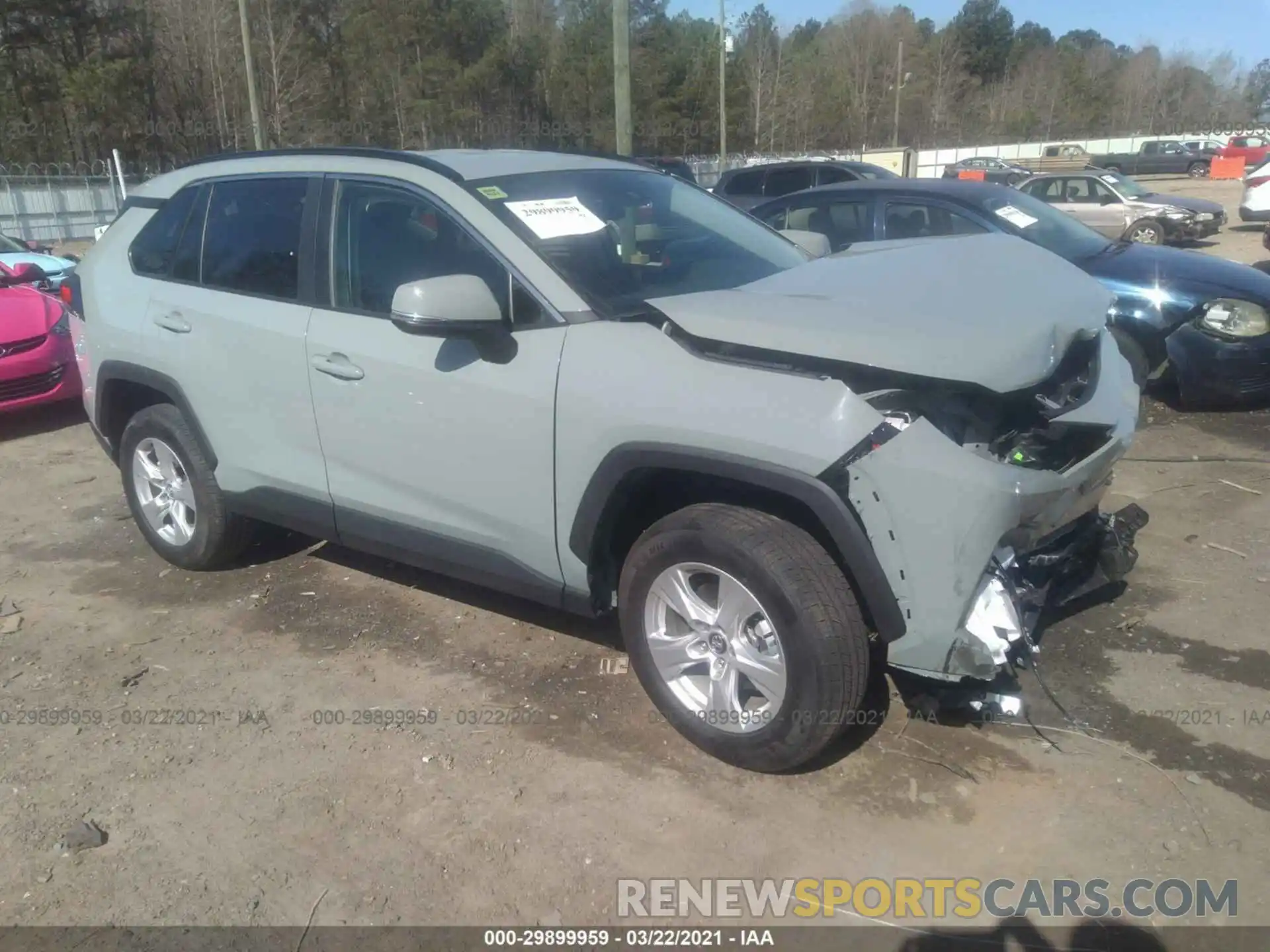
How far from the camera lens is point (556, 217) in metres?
3.54

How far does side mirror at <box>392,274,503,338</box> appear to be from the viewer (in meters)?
3.09

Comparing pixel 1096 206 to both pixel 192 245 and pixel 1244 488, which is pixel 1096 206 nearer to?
pixel 1244 488

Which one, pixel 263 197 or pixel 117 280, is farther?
pixel 117 280

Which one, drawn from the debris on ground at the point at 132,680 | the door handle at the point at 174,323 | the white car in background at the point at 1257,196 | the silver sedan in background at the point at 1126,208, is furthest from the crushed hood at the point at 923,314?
the silver sedan in background at the point at 1126,208

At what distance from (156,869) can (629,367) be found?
6.48ft

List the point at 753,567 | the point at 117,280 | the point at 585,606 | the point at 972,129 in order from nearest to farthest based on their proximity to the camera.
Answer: the point at 753,567
the point at 585,606
the point at 117,280
the point at 972,129

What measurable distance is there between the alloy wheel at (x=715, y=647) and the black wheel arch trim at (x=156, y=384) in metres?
2.33

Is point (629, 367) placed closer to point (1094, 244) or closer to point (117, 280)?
point (117, 280)

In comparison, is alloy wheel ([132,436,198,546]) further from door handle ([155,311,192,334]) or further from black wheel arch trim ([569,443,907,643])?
black wheel arch trim ([569,443,907,643])

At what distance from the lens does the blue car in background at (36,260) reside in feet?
35.3

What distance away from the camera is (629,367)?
3.05 meters

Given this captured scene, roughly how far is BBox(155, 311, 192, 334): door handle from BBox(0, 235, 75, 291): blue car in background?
7.16m

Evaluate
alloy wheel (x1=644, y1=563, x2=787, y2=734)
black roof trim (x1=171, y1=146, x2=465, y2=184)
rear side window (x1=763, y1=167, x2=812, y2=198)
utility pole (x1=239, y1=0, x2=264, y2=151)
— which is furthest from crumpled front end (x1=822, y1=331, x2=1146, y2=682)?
utility pole (x1=239, y1=0, x2=264, y2=151)

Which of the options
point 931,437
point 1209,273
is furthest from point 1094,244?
point 931,437
